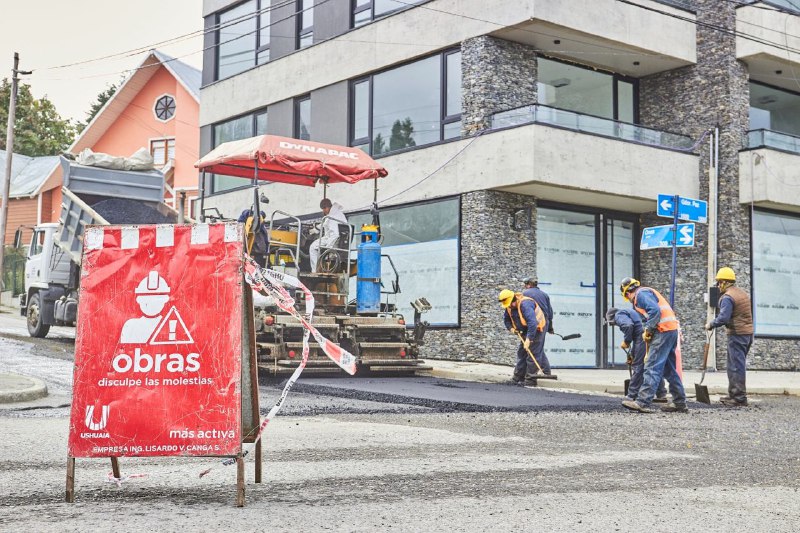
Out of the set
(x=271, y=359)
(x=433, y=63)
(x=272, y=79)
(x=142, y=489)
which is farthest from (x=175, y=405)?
(x=272, y=79)

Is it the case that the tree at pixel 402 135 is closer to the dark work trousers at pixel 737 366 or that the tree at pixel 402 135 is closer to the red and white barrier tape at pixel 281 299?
the dark work trousers at pixel 737 366

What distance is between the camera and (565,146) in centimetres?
2017

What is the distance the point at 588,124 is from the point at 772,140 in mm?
5250

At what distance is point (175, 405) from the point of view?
5.54 m

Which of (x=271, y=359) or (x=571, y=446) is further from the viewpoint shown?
(x=271, y=359)

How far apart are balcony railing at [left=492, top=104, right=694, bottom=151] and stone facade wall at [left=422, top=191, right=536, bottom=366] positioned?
5.40 feet

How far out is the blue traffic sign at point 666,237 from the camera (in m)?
16.0

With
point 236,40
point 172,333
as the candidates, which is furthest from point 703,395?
point 236,40

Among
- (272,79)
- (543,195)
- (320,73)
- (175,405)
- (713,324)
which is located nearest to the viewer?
(175,405)

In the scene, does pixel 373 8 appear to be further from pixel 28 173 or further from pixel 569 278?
pixel 28 173

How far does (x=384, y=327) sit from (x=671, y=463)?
972 cm

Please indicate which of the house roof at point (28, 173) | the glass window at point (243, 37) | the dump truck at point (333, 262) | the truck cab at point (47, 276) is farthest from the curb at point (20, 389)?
the house roof at point (28, 173)

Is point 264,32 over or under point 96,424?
over

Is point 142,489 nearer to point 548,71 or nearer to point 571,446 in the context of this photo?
point 571,446
